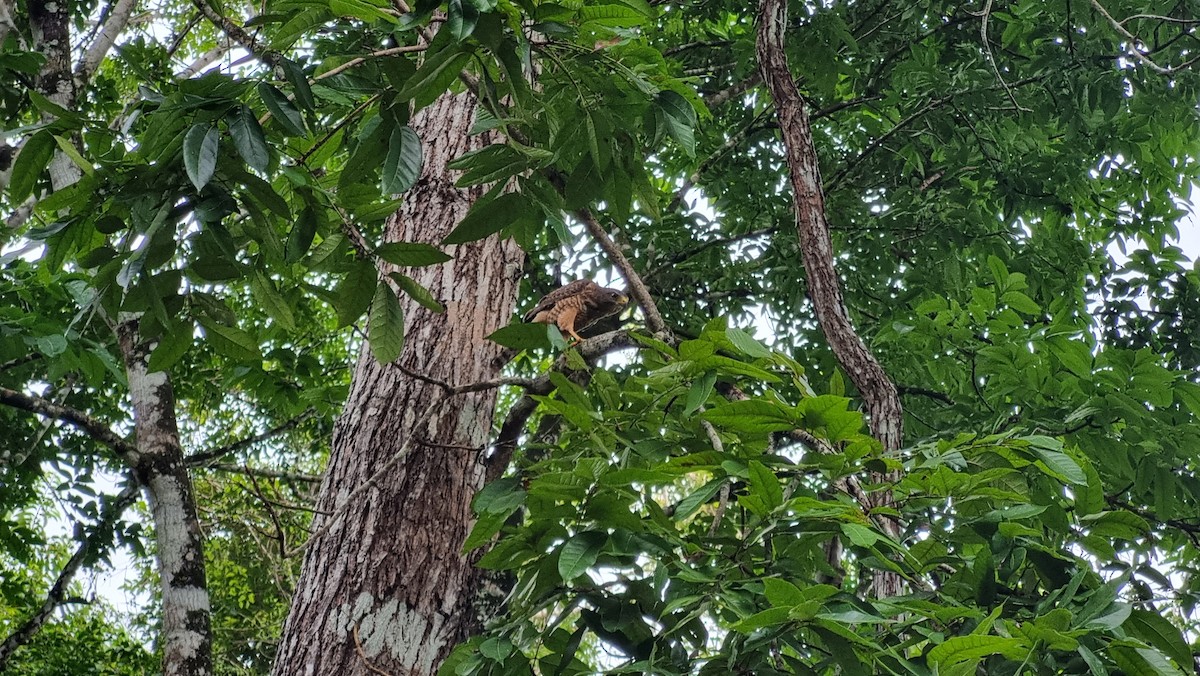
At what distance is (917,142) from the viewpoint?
4.82m

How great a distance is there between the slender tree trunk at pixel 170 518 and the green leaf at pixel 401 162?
1772 mm

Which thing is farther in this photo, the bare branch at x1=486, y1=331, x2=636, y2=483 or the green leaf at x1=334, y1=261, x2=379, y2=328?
the bare branch at x1=486, y1=331, x2=636, y2=483

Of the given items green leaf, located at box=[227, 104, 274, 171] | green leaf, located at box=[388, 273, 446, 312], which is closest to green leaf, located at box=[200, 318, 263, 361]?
green leaf, located at box=[388, 273, 446, 312]

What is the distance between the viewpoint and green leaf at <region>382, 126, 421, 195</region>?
1609 millimetres

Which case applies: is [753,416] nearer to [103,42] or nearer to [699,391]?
[699,391]

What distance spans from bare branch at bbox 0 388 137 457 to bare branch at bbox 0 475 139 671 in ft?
2.04

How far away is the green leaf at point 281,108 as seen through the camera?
156cm

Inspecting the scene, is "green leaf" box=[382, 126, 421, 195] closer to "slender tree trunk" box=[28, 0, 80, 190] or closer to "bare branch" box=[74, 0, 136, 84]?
"slender tree trunk" box=[28, 0, 80, 190]

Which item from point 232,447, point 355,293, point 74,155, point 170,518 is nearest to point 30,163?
point 74,155

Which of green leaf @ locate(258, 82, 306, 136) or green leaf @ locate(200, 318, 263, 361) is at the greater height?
green leaf @ locate(258, 82, 306, 136)

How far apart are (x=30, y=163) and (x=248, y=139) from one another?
0.46 metres

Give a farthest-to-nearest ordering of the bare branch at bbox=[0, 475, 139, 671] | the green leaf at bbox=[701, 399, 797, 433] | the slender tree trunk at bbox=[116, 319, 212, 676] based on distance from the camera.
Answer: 1. the bare branch at bbox=[0, 475, 139, 671]
2. the slender tree trunk at bbox=[116, 319, 212, 676]
3. the green leaf at bbox=[701, 399, 797, 433]

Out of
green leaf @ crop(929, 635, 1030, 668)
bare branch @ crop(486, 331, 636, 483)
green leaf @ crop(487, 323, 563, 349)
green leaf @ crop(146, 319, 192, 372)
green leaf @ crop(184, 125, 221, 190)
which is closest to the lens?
green leaf @ crop(929, 635, 1030, 668)

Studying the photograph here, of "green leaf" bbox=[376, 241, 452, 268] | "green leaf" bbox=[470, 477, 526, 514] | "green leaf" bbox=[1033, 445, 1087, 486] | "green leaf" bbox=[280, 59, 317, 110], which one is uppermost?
"green leaf" bbox=[280, 59, 317, 110]
